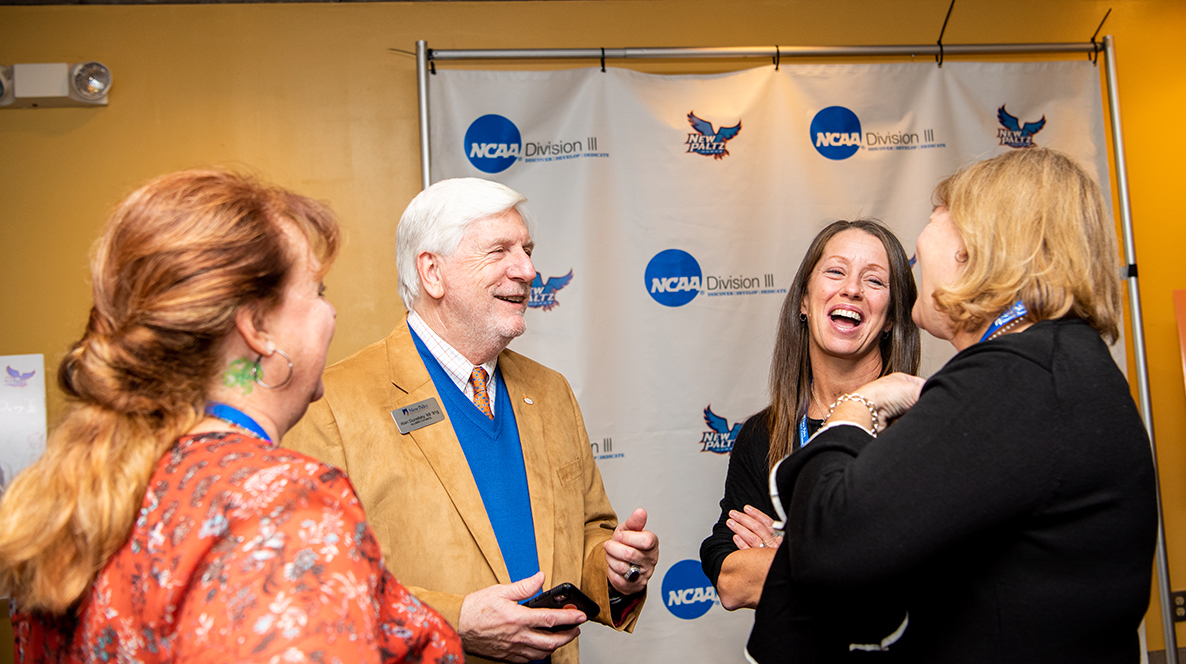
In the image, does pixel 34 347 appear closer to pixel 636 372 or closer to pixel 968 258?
pixel 636 372

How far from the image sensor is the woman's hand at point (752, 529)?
1891 millimetres

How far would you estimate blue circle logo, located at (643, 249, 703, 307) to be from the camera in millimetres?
3527

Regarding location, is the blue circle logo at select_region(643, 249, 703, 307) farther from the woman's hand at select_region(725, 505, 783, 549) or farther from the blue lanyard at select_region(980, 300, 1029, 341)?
the blue lanyard at select_region(980, 300, 1029, 341)

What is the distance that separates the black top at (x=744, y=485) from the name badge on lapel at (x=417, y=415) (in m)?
0.79

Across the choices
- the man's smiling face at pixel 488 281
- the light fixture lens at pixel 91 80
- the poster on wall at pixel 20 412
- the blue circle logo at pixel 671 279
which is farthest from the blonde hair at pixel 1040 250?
the light fixture lens at pixel 91 80

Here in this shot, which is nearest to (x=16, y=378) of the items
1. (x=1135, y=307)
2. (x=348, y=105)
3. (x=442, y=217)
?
(x=348, y=105)

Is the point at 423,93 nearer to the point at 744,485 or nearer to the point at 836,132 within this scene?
the point at 836,132

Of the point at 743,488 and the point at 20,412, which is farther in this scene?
the point at 20,412

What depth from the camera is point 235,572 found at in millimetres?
785

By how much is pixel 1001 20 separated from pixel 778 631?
374cm

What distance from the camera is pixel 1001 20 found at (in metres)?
3.89

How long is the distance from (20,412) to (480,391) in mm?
2444

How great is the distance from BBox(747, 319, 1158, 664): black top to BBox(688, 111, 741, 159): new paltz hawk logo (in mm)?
2591

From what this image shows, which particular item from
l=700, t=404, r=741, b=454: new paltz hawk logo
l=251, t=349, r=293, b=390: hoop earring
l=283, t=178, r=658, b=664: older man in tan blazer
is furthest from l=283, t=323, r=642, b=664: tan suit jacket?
l=700, t=404, r=741, b=454: new paltz hawk logo
